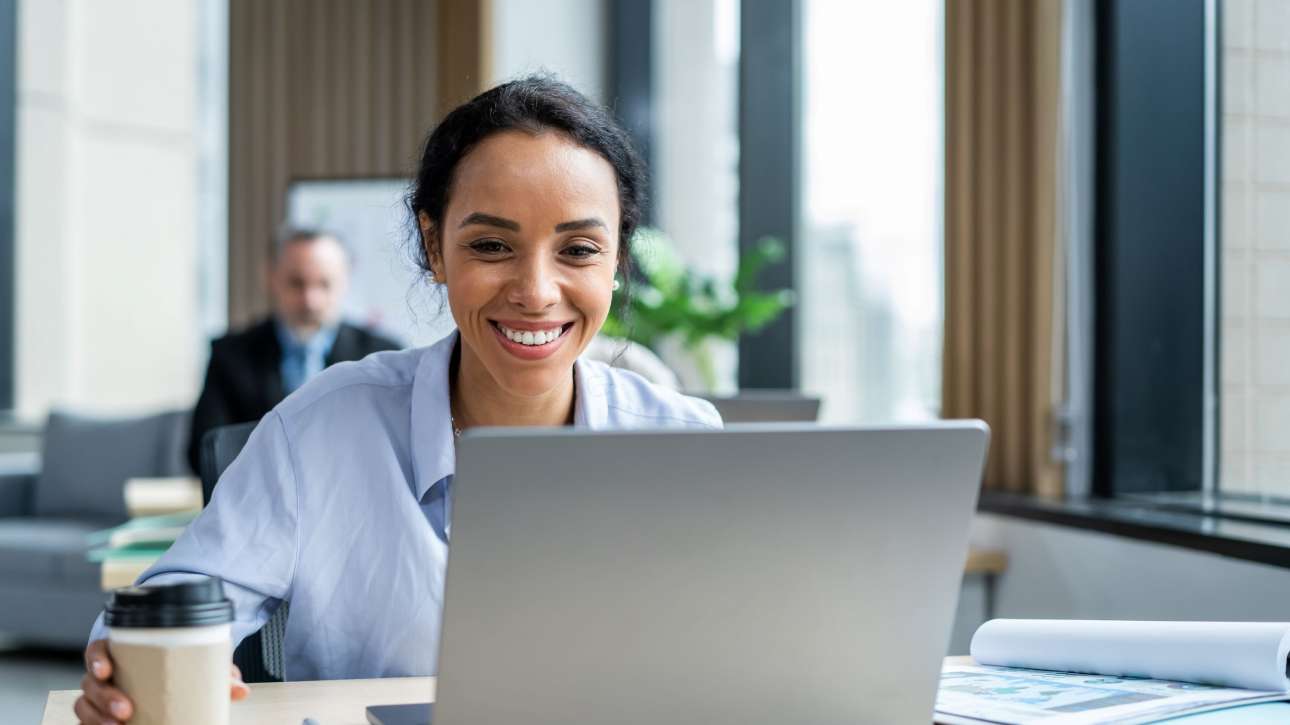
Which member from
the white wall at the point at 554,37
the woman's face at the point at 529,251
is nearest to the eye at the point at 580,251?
the woman's face at the point at 529,251

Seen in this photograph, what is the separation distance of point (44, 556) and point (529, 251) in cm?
427

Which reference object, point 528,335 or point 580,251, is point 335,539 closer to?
point 528,335

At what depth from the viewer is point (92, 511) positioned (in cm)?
598

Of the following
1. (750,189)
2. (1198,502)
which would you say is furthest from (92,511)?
(1198,502)

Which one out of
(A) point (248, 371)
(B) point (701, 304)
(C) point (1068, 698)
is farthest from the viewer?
(B) point (701, 304)

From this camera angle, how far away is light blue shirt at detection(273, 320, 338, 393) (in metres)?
4.85

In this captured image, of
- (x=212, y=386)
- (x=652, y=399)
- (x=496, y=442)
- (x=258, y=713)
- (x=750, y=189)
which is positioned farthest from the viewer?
(x=750, y=189)

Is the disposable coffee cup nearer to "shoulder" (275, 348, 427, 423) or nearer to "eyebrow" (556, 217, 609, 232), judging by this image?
"shoulder" (275, 348, 427, 423)

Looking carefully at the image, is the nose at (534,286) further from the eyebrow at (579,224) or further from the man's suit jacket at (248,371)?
the man's suit jacket at (248,371)

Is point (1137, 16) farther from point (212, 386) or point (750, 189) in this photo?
point (212, 386)

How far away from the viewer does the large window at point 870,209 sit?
14.1 feet

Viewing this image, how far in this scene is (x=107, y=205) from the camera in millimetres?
7977

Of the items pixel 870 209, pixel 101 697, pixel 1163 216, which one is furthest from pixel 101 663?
pixel 870 209

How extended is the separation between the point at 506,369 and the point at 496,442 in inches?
31.3
